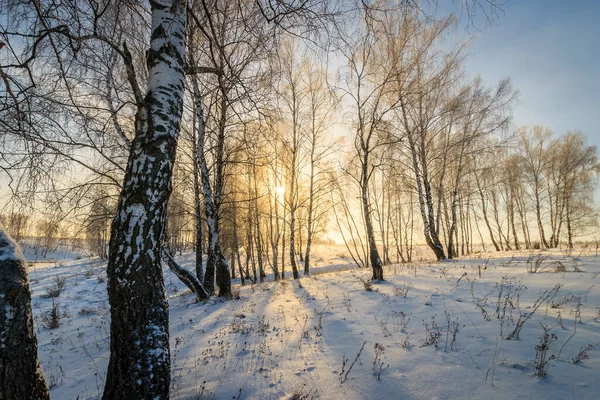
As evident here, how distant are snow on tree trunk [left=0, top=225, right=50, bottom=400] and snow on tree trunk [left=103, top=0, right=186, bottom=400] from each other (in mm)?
491

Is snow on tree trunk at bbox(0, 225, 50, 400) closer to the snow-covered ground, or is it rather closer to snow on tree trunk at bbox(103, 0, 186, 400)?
snow on tree trunk at bbox(103, 0, 186, 400)

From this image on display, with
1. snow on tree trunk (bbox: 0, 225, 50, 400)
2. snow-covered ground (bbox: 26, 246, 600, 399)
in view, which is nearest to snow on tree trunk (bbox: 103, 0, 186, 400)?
snow on tree trunk (bbox: 0, 225, 50, 400)

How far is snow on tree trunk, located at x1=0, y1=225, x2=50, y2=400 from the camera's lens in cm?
184

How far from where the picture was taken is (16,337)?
6.25 ft

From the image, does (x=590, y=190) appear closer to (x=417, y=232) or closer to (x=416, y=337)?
(x=417, y=232)

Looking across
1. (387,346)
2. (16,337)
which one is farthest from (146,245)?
(387,346)

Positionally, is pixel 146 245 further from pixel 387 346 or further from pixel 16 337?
pixel 387 346

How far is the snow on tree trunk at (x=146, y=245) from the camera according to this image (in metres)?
2.22

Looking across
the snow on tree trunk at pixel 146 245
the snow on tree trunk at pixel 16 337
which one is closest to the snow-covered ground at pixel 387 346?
the snow on tree trunk at pixel 146 245

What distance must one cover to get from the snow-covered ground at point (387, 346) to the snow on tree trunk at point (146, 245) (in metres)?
0.75

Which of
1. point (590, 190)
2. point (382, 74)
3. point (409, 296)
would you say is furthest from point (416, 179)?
point (590, 190)

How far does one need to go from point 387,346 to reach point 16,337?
376 centimetres

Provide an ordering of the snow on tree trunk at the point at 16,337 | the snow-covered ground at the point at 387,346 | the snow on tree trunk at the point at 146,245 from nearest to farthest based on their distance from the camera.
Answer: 1. the snow on tree trunk at the point at 16,337
2. the snow on tree trunk at the point at 146,245
3. the snow-covered ground at the point at 387,346

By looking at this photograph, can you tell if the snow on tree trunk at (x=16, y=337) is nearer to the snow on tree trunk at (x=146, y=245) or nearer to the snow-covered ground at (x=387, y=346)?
the snow on tree trunk at (x=146, y=245)
